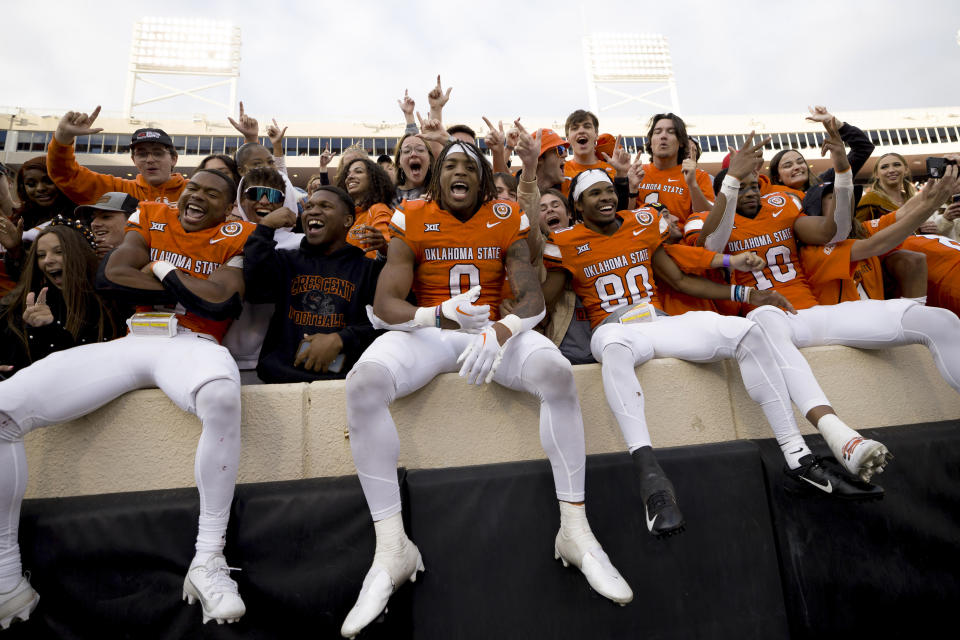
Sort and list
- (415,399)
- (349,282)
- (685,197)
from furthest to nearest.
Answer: (685,197) → (349,282) → (415,399)

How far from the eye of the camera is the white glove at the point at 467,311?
229 cm

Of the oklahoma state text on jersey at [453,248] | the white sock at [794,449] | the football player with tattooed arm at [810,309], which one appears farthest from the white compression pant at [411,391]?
the football player with tattooed arm at [810,309]

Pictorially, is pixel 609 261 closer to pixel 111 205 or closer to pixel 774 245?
pixel 774 245

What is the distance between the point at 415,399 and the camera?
2.47 meters

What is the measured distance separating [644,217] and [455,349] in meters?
1.60

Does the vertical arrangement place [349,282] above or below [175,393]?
above

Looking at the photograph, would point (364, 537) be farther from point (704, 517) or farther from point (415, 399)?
point (704, 517)

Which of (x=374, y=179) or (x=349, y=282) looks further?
(x=374, y=179)

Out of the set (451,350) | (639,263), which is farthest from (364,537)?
(639,263)

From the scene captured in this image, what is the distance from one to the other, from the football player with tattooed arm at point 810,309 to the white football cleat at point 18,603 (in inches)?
130

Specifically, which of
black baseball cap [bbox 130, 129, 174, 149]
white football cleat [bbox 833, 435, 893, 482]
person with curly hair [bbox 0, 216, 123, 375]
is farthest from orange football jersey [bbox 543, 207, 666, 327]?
black baseball cap [bbox 130, 129, 174, 149]

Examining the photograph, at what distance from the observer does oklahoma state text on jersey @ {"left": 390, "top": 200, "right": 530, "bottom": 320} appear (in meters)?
2.75

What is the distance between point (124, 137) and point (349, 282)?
3741cm

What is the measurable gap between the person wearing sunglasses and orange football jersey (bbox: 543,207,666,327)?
1631mm
